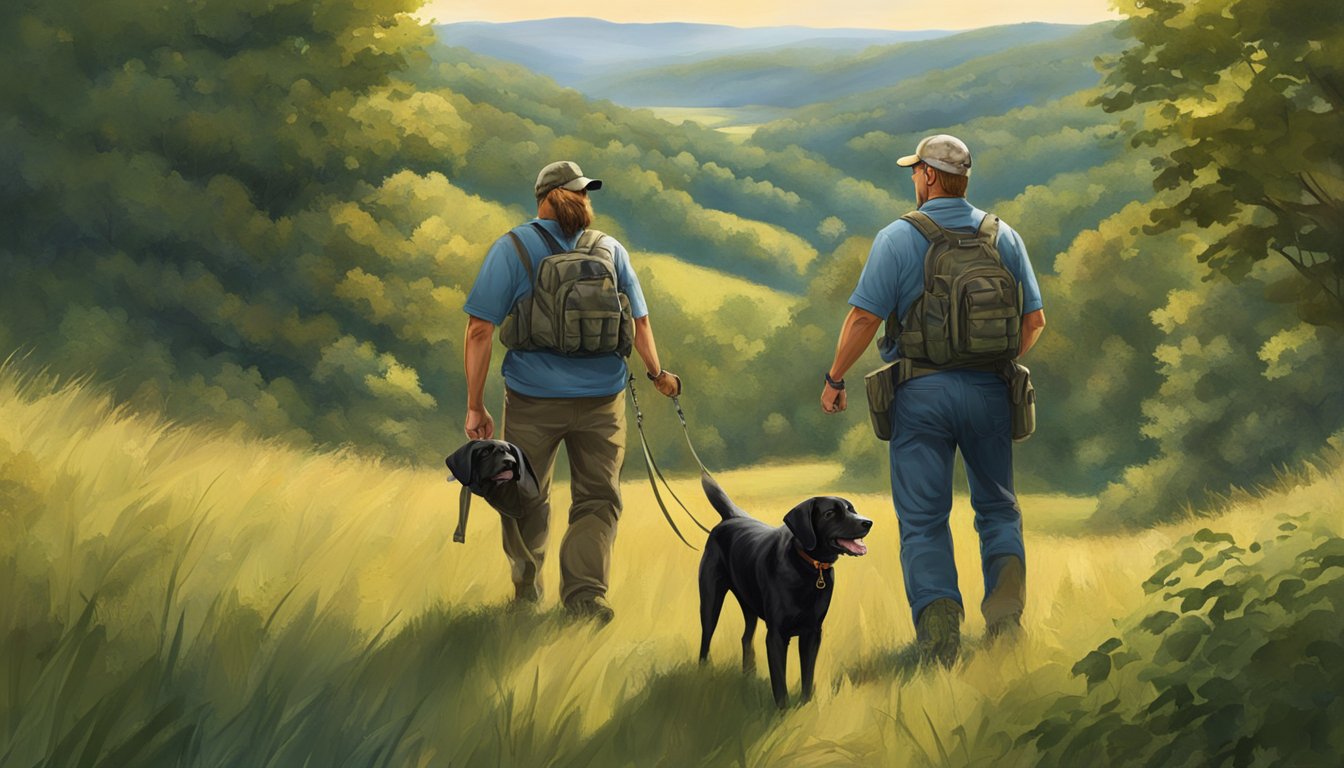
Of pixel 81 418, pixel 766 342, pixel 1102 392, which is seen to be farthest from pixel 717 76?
pixel 81 418

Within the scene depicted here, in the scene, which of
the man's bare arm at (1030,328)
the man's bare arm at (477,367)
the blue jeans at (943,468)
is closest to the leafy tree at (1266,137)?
the man's bare arm at (1030,328)

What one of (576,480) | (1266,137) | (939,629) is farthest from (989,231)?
(1266,137)

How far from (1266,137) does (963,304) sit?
5.96 meters

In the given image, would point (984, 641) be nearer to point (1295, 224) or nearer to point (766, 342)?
point (1295, 224)

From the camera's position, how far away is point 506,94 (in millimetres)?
97500

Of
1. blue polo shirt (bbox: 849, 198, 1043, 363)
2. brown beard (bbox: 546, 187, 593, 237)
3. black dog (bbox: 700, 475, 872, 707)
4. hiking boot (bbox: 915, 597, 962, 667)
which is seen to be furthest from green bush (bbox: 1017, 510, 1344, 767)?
brown beard (bbox: 546, 187, 593, 237)

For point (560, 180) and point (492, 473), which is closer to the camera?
point (492, 473)

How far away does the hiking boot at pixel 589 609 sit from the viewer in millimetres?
6688

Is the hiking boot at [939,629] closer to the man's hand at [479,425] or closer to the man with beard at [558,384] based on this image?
the man with beard at [558,384]

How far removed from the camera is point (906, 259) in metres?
6.07

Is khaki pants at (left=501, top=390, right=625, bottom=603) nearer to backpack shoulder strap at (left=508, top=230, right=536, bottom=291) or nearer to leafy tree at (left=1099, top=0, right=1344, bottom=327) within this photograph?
backpack shoulder strap at (left=508, top=230, right=536, bottom=291)

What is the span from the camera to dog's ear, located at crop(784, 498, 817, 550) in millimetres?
5047

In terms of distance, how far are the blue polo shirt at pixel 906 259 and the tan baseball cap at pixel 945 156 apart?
0.48 feet

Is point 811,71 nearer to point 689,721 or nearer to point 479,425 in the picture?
point 479,425
